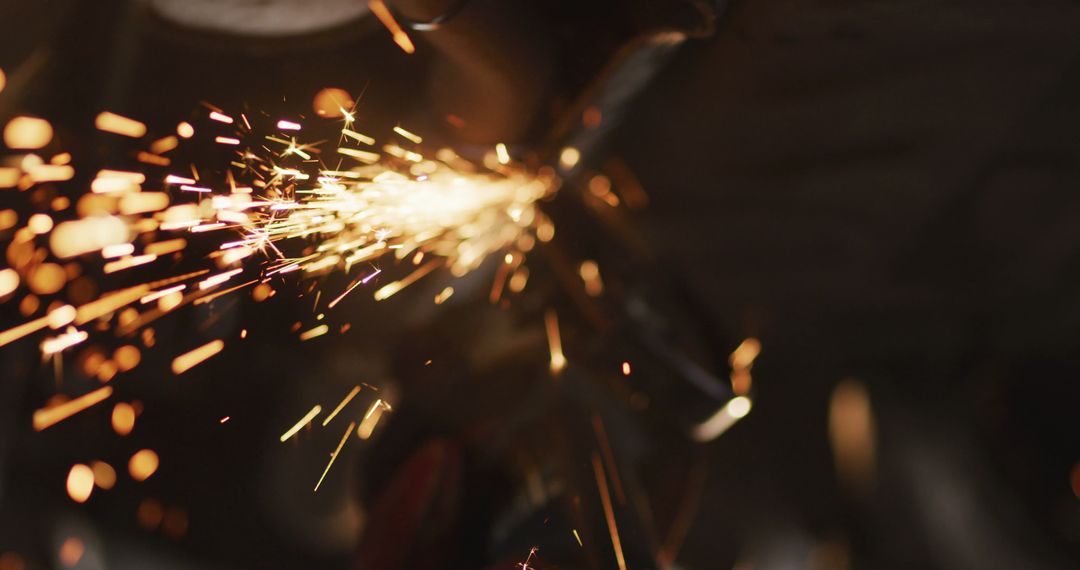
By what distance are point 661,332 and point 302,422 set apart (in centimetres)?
39

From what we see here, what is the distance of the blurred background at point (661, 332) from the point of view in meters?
0.67

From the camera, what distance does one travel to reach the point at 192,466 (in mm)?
702

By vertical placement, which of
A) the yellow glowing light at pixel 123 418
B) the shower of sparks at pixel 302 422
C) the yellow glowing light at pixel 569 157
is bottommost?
the yellow glowing light at pixel 123 418

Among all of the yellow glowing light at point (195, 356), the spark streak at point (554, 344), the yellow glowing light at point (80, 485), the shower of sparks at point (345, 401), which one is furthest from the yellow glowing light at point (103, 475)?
the spark streak at point (554, 344)

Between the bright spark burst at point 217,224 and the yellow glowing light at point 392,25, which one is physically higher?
the yellow glowing light at point 392,25

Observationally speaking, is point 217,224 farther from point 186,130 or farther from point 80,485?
point 80,485

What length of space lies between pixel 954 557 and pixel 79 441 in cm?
91

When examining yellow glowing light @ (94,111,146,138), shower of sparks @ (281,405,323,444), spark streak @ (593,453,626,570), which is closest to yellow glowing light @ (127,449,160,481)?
shower of sparks @ (281,405,323,444)

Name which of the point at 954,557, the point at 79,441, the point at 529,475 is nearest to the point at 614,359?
the point at 529,475

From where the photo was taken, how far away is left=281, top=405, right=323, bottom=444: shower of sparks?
0.71m

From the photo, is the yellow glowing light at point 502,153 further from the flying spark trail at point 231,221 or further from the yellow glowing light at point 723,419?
the yellow glowing light at point 723,419

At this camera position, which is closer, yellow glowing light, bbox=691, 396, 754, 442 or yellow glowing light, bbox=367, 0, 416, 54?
yellow glowing light, bbox=367, 0, 416, 54

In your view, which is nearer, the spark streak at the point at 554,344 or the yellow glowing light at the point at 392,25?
the yellow glowing light at the point at 392,25

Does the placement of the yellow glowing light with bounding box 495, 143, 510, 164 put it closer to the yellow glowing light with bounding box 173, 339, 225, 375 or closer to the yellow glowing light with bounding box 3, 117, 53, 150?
the yellow glowing light with bounding box 173, 339, 225, 375
